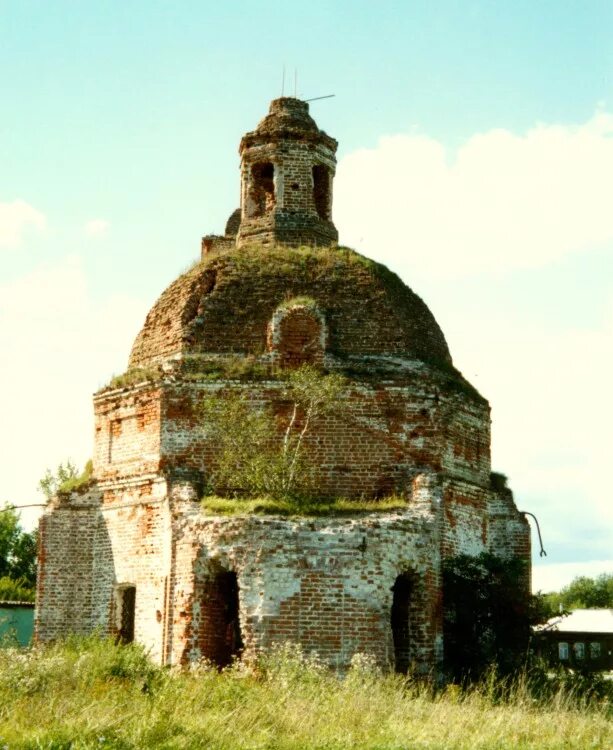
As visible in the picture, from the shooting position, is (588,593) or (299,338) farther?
(588,593)

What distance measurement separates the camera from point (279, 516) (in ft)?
43.5

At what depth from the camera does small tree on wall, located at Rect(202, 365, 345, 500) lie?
1470 cm

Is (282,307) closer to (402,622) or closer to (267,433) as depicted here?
(267,433)

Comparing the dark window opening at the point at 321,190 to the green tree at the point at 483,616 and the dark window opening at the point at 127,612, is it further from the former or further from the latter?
the dark window opening at the point at 127,612

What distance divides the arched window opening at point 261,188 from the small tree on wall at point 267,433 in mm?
4393

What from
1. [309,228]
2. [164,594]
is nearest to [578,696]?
[164,594]

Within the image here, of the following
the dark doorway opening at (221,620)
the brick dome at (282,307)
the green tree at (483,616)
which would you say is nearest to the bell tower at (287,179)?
the brick dome at (282,307)

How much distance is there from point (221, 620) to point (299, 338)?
171 inches

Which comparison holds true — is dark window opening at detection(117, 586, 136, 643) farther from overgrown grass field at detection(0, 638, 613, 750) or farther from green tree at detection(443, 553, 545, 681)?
green tree at detection(443, 553, 545, 681)

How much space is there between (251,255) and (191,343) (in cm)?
202

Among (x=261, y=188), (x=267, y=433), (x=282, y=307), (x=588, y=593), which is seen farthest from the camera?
(x=588, y=593)

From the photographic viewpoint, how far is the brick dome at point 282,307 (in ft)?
52.0

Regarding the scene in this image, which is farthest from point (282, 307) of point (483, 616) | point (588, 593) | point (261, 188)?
point (588, 593)

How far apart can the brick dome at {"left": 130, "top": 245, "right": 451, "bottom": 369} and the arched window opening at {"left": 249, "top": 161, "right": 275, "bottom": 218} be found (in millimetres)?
1665
